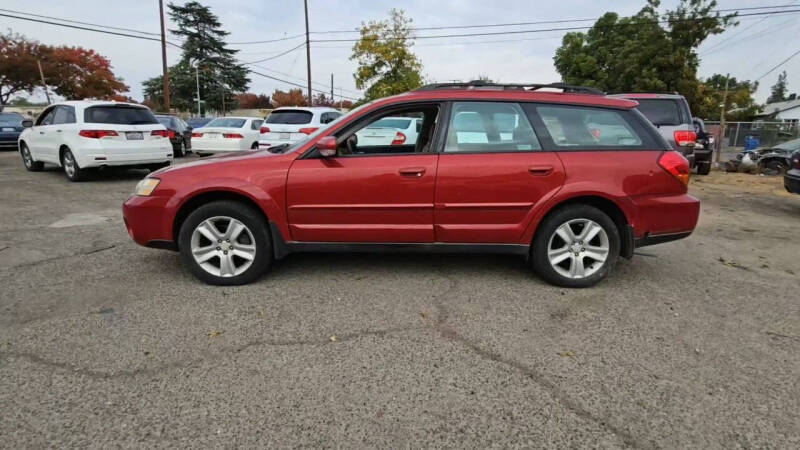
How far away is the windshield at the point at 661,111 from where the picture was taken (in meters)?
8.90

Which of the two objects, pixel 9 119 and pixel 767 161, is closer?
pixel 767 161

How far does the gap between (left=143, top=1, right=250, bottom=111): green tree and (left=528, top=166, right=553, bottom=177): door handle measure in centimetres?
5949

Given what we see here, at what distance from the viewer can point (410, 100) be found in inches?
147

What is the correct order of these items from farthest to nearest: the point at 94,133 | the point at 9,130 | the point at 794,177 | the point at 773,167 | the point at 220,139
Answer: the point at 9,130
the point at 773,167
the point at 220,139
the point at 94,133
the point at 794,177

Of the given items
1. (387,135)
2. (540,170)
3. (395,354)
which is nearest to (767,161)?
(387,135)

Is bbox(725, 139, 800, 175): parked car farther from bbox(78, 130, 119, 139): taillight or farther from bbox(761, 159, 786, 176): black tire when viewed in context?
bbox(78, 130, 119, 139): taillight

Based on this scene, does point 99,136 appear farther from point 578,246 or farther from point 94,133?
point 578,246

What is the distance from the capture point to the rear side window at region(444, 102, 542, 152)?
3.68 meters

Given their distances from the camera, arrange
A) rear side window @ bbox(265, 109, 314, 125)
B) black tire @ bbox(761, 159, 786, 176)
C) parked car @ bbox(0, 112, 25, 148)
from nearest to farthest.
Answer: rear side window @ bbox(265, 109, 314, 125), black tire @ bbox(761, 159, 786, 176), parked car @ bbox(0, 112, 25, 148)

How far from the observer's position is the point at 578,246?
373 cm

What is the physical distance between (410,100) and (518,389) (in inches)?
94.2

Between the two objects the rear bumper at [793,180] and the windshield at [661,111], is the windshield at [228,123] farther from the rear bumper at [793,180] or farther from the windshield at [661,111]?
the rear bumper at [793,180]

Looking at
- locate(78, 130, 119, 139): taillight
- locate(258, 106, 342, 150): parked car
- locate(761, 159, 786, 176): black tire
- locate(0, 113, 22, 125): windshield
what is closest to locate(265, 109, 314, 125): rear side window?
locate(258, 106, 342, 150): parked car

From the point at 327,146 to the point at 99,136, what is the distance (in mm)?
7339
